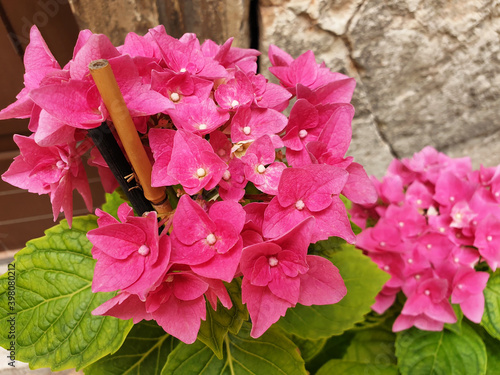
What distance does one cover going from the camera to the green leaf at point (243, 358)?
617mm

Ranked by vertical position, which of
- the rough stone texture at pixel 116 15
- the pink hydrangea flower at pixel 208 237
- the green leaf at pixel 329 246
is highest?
the rough stone texture at pixel 116 15

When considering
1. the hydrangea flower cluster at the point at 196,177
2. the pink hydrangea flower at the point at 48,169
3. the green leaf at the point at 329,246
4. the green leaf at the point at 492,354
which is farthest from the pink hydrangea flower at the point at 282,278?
the green leaf at the point at 492,354

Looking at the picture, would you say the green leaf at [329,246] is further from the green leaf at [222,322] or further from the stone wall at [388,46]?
the stone wall at [388,46]

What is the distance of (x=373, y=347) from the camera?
0.99 meters

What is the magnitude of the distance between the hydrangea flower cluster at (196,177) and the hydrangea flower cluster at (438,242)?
47 centimetres

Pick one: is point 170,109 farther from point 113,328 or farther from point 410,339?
point 410,339

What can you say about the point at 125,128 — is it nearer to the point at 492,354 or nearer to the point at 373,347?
the point at 373,347

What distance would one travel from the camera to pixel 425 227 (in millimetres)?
887

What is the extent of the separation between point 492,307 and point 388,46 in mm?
684

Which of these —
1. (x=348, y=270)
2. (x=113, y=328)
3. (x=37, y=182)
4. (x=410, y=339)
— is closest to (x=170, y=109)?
(x=37, y=182)

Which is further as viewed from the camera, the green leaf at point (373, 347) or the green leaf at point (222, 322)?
the green leaf at point (373, 347)

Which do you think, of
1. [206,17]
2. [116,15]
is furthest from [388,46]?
[116,15]

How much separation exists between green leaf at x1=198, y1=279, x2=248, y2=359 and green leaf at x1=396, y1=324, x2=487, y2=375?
1.86ft

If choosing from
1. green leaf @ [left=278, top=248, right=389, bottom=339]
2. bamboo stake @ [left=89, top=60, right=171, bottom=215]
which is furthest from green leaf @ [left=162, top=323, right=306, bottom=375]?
bamboo stake @ [left=89, top=60, right=171, bottom=215]
